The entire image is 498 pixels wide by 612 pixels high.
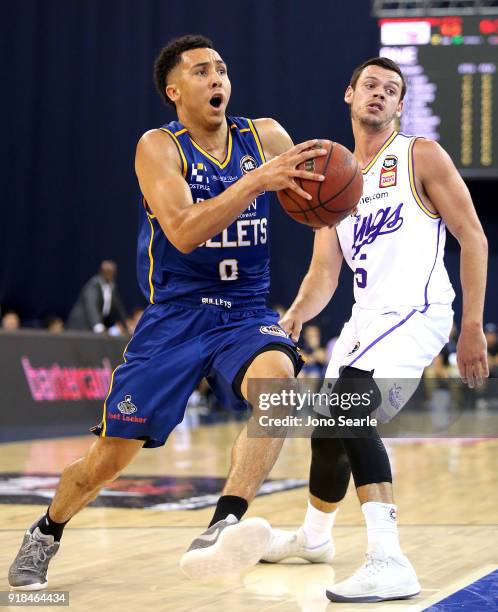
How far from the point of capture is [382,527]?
137 inches

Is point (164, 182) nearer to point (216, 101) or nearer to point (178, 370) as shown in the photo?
point (216, 101)

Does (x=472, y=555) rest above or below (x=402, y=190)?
below

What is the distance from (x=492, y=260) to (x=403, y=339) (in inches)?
469

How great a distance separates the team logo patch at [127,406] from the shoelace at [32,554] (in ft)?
1.94

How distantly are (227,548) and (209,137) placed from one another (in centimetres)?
155

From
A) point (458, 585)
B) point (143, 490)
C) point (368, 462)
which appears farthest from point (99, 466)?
point (143, 490)

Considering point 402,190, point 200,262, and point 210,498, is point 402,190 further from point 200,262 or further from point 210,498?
point 210,498

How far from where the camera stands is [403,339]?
12.0 ft

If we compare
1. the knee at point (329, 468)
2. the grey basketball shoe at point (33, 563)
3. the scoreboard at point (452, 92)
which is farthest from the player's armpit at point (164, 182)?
the scoreboard at point (452, 92)

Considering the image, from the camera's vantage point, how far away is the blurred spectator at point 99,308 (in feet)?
40.7

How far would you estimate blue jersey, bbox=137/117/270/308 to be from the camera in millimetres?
3646

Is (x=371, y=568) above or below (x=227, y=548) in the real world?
below

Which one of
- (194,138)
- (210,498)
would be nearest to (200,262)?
(194,138)

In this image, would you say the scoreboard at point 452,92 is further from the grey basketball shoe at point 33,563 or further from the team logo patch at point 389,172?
the grey basketball shoe at point 33,563
